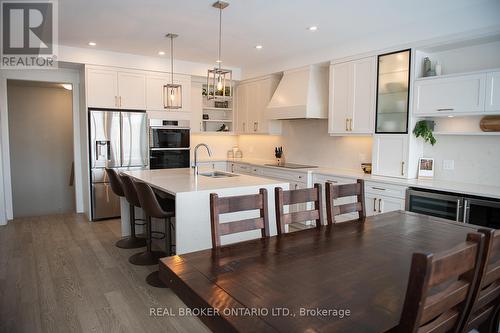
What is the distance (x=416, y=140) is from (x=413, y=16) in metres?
1.38

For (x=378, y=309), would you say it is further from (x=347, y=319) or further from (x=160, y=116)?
(x=160, y=116)

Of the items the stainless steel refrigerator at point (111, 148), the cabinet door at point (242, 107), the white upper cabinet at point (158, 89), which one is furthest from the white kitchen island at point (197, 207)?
the cabinet door at point (242, 107)

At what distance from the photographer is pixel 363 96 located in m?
4.42

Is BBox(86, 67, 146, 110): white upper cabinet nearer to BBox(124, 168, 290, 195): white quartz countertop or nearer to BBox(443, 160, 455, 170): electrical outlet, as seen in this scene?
BBox(124, 168, 290, 195): white quartz countertop

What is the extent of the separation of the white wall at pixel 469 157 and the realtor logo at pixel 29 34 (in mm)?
4517

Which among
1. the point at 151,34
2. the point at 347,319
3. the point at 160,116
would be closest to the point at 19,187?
the point at 160,116

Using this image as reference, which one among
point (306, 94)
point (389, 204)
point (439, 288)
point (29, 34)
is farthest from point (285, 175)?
point (439, 288)

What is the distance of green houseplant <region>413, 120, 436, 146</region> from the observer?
12.6ft

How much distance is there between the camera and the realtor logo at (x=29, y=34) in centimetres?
344

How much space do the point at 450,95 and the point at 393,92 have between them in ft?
2.29

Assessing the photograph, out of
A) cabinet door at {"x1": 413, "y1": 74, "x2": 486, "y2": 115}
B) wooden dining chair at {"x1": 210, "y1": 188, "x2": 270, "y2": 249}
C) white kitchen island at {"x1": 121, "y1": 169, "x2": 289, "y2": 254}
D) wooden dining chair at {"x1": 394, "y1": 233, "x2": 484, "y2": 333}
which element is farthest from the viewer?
cabinet door at {"x1": 413, "y1": 74, "x2": 486, "y2": 115}

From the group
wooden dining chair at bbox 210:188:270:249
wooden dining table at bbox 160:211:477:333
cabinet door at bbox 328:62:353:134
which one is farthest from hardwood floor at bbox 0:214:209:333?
cabinet door at bbox 328:62:353:134

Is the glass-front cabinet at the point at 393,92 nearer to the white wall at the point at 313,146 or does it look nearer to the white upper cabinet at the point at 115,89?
the white wall at the point at 313,146

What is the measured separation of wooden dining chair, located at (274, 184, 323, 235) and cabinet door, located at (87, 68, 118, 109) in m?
4.32
